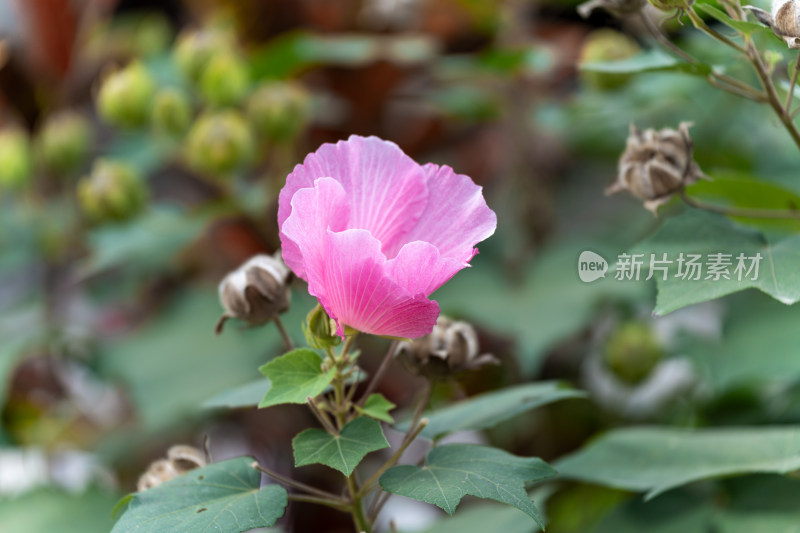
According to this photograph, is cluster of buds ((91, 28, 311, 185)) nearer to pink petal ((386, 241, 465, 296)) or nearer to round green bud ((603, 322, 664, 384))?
round green bud ((603, 322, 664, 384))

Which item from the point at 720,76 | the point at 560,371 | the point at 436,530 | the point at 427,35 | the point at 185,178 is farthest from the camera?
the point at 185,178

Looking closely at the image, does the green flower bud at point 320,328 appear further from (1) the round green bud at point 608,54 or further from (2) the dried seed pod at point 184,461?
(1) the round green bud at point 608,54

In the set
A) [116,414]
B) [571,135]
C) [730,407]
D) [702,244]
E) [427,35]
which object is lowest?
[116,414]

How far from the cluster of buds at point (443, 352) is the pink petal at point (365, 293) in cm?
9

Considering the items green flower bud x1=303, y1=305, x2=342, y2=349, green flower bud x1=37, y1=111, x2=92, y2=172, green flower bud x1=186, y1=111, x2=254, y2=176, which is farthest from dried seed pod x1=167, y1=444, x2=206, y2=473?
green flower bud x1=37, y1=111, x2=92, y2=172

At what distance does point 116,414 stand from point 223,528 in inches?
36.2

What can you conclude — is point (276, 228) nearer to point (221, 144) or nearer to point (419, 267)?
point (221, 144)

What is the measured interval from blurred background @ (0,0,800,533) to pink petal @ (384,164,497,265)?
24cm

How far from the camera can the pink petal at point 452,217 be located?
37 centimetres

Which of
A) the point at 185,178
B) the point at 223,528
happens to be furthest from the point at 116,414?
the point at 223,528

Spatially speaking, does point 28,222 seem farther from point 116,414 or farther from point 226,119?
point 226,119

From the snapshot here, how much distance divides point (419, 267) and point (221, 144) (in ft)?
1.88

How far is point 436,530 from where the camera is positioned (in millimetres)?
570

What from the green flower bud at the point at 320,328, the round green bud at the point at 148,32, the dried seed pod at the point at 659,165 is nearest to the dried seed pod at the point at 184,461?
the green flower bud at the point at 320,328
